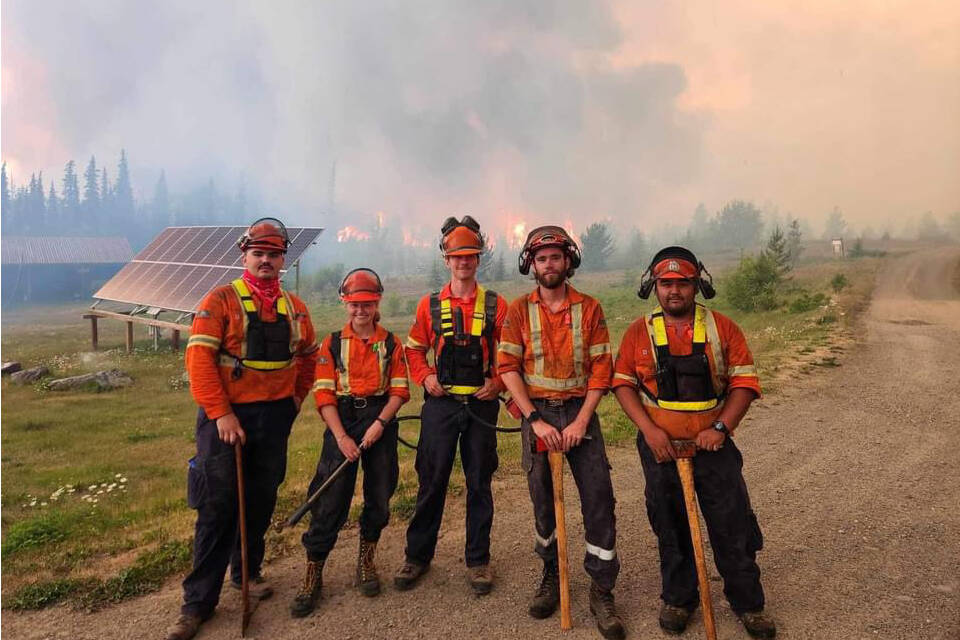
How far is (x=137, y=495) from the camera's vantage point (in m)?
8.12

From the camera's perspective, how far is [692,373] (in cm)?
388

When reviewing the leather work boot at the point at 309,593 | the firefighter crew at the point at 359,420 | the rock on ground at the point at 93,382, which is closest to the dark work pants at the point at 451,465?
the firefighter crew at the point at 359,420

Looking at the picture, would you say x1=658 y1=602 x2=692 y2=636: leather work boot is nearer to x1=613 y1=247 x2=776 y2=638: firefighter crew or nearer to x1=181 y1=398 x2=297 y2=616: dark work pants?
x1=613 y1=247 x2=776 y2=638: firefighter crew

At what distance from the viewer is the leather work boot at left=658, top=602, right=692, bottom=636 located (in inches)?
161

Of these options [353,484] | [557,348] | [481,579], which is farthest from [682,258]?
[353,484]

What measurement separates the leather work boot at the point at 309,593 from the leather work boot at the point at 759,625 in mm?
3409

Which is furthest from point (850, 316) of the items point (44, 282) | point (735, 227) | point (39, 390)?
point (735, 227)

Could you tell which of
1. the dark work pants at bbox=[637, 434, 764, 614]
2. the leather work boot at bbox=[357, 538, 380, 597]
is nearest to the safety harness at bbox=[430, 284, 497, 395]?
the dark work pants at bbox=[637, 434, 764, 614]

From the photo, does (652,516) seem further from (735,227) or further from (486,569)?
(735,227)

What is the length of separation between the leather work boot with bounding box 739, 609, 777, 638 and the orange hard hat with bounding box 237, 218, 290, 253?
4686 millimetres

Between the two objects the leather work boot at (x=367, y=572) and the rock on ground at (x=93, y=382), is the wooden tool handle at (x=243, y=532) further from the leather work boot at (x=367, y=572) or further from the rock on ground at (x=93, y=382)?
the rock on ground at (x=93, y=382)

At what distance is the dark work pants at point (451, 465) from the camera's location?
464 cm

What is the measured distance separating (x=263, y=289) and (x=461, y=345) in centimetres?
171

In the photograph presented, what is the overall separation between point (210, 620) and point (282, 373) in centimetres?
207
